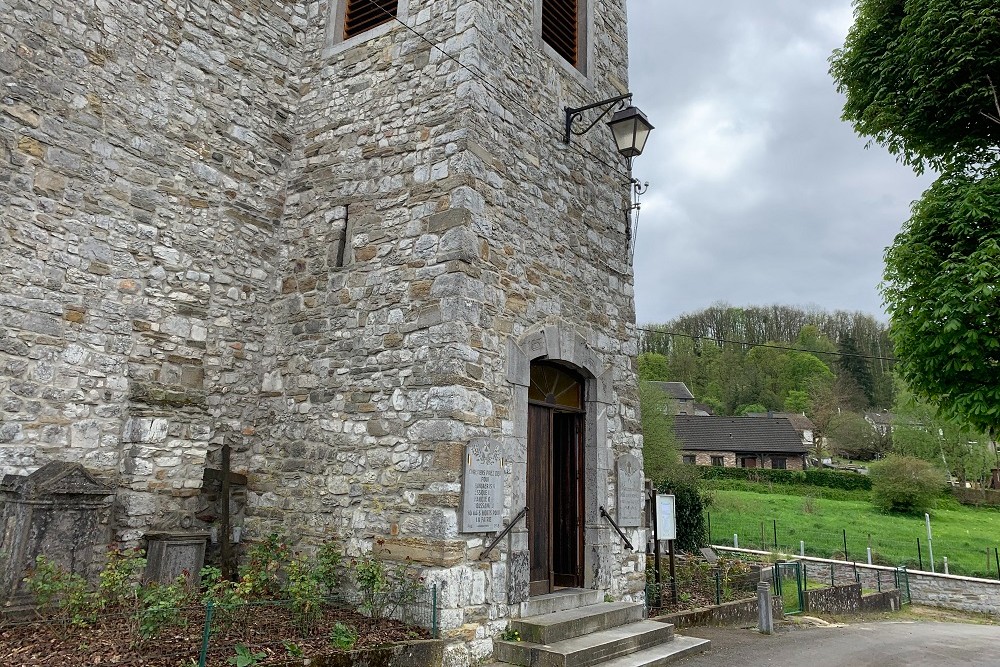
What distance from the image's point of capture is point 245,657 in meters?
4.27

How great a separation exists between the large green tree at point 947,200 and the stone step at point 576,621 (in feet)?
13.2

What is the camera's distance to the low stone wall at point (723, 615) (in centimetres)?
814

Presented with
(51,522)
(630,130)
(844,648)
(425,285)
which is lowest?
(844,648)

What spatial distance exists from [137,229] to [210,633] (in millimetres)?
3853

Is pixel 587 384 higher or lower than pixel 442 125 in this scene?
lower

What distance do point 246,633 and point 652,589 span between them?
5.42 metres

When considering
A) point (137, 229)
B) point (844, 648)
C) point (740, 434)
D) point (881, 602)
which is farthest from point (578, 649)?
point (740, 434)

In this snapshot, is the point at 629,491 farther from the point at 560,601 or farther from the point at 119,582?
the point at 119,582

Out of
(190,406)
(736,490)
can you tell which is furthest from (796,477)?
(190,406)

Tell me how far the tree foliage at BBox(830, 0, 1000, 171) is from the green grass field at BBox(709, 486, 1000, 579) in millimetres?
12538

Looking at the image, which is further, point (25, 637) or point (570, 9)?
point (570, 9)

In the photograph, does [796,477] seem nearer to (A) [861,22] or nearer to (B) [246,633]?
(A) [861,22]

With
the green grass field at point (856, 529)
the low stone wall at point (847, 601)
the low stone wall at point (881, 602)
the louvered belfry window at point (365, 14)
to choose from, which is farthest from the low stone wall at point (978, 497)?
the louvered belfry window at point (365, 14)

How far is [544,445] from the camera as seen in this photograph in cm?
726
